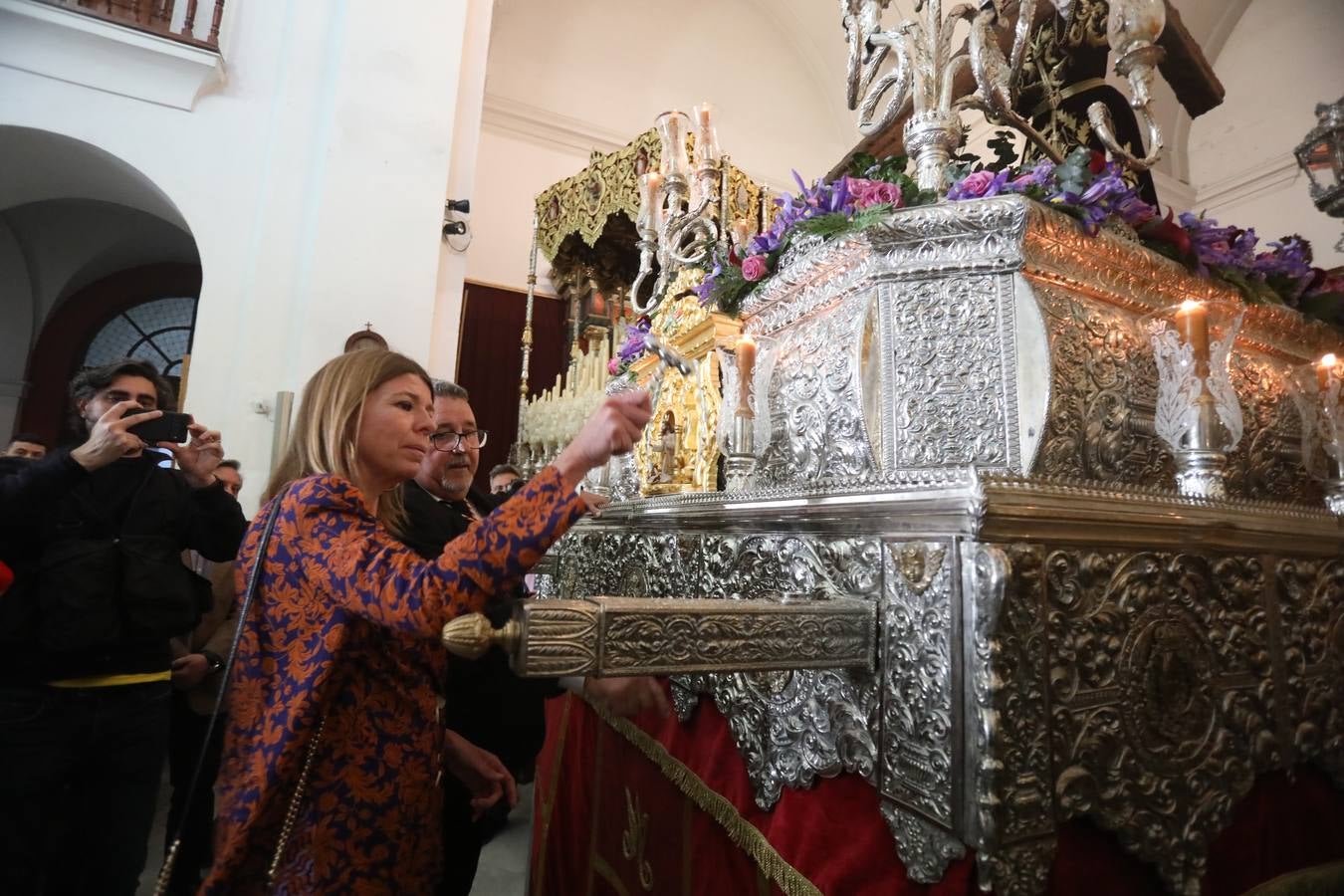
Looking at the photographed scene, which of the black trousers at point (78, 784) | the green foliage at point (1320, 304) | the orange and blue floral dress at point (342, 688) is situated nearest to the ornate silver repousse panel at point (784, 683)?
the orange and blue floral dress at point (342, 688)

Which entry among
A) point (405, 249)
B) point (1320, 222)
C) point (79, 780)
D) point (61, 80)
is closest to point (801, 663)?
point (79, 780)

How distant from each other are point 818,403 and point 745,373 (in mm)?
239

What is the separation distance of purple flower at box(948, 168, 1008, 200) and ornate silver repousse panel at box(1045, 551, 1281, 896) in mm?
851

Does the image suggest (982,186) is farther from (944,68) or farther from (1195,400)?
(1195,400)

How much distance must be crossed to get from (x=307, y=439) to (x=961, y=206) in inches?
54.7

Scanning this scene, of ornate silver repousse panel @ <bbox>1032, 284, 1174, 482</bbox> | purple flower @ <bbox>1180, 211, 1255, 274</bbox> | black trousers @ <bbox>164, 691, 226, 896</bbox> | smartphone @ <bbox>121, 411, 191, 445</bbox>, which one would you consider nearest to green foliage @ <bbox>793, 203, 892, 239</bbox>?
ornate silver repousse panel @ <bbox>1032, 284, 1174, 482</bbox>

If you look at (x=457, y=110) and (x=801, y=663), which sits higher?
(x=457, y=110)

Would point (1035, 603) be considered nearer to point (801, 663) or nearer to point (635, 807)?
point (801, 663)

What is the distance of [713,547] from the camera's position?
1.42 m

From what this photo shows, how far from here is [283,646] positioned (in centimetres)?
93

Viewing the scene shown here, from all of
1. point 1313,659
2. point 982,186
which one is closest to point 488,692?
point 982,186

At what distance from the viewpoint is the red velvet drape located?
96 centimetres

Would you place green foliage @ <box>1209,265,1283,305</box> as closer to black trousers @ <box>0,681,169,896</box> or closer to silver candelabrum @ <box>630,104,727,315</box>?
silver candelabrum @ <box>630,104,727,315</box>

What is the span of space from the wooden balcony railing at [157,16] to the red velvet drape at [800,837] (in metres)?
4.71
